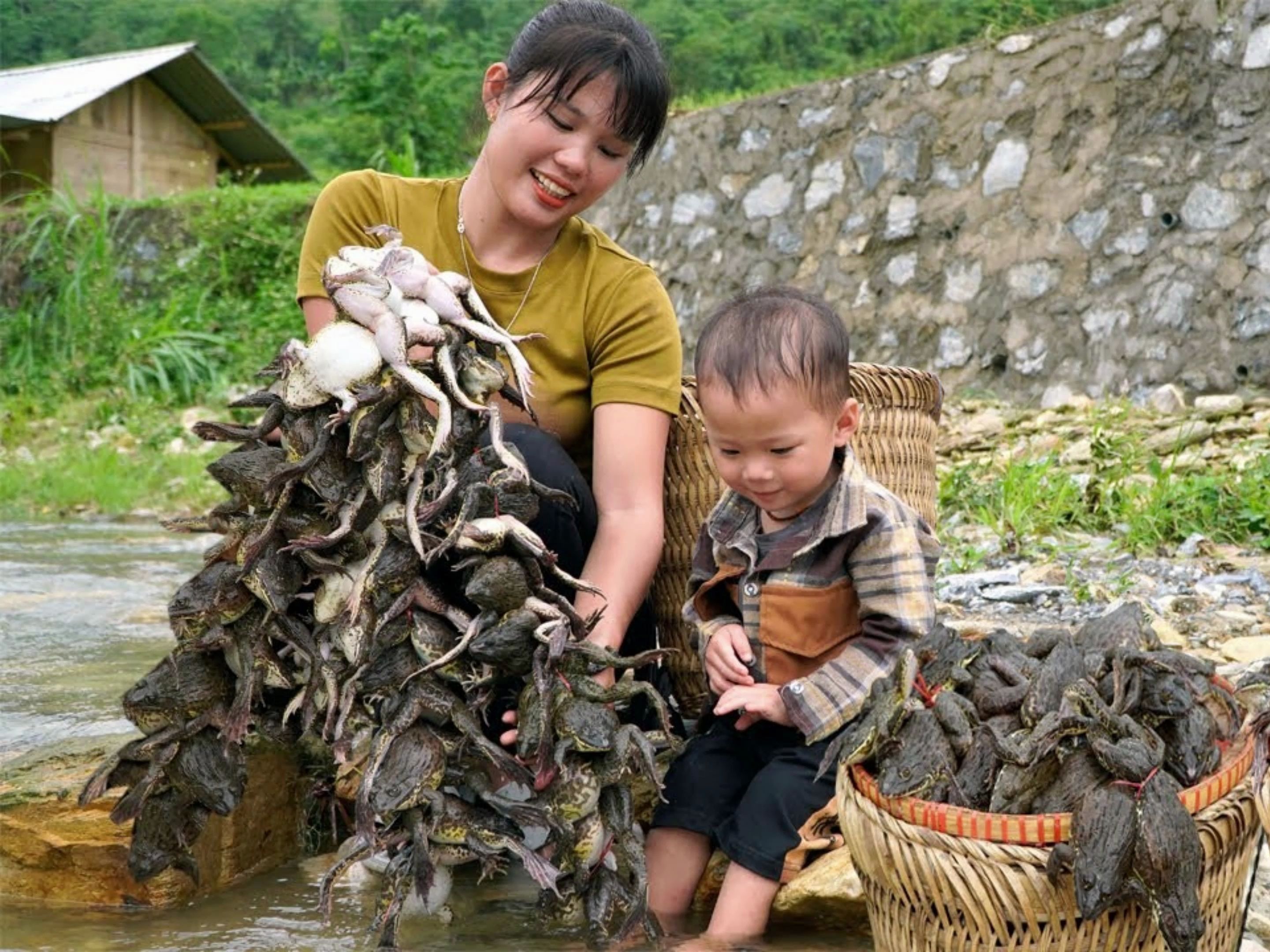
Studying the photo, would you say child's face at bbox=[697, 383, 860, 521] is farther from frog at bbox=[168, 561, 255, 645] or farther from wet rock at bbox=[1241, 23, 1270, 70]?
wet rock at bbox=[1241, 23, 1270, 70]

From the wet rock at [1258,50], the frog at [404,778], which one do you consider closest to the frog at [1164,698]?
the frog at [404,778]

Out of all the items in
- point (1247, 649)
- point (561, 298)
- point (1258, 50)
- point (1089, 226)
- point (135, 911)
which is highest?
point (1258, 50)

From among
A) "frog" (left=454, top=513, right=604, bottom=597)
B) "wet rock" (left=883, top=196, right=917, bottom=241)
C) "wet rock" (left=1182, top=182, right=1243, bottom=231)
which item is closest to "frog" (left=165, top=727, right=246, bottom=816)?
"frog" (left=454, top=513, right=604, bottom=597)

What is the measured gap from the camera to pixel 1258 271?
5242 mm

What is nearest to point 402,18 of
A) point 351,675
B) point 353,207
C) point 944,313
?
point 944,313

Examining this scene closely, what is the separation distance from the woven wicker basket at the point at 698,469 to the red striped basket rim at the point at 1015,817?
1.07 meters

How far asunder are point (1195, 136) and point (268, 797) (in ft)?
14.7

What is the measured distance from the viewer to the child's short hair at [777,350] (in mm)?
2213

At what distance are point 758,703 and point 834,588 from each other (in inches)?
9.1

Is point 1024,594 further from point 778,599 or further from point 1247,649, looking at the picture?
point 778,599

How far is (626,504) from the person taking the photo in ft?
8.46

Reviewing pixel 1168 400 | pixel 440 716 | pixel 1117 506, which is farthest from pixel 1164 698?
pixel 1168 400

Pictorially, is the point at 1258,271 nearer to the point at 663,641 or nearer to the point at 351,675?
the point at 663,641

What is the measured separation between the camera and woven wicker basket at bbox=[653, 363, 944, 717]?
2.80 metres
